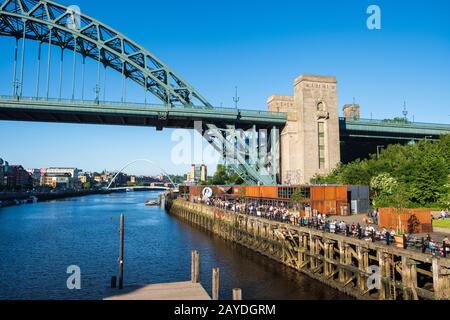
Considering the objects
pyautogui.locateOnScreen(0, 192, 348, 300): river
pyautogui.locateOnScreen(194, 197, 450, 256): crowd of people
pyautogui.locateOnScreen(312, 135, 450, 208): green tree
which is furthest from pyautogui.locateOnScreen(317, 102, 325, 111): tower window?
pyautogui.locateOnScreen(0, 192, 348, 300): river

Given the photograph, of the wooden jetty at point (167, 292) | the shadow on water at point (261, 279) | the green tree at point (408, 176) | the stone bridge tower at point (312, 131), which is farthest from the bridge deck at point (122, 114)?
the wooden jetty at point (167, 292)

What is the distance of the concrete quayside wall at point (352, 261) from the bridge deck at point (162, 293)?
1024 cm

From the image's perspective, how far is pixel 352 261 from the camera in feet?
81.6

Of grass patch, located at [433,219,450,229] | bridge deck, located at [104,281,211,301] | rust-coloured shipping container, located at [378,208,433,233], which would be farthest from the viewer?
grass patch, located at [433,219,450,229]

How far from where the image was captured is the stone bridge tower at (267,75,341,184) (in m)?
64.0

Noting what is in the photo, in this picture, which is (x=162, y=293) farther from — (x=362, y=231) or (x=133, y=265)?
(x=133, y=265)

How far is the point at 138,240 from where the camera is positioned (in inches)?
1913

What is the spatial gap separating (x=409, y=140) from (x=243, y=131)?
43.5 m

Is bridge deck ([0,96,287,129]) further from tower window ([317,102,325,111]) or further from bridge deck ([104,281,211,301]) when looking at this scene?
bridge deck ([104,281,211,301])

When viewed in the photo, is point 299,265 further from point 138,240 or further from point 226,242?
point 138,240

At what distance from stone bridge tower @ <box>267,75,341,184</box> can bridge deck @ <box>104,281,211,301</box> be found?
46483 millimetres

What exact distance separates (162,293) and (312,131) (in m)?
51.7

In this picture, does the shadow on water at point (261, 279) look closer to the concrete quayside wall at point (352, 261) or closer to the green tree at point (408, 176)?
the concrete quayside wall at point (352, 261)
